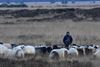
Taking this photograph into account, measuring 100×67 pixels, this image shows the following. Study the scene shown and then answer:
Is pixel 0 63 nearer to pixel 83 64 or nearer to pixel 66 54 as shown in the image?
pixel 83 64

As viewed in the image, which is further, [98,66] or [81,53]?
[81,53]

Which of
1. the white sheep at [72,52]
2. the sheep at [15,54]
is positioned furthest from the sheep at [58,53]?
the sheep at [15,54]

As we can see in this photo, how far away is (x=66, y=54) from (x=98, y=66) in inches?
223

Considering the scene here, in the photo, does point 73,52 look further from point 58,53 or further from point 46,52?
point 46,52

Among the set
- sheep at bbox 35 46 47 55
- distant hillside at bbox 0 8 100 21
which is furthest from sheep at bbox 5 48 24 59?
distant hillside at bbox 0 8 100 21

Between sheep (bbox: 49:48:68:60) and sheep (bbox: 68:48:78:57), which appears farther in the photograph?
sheep (bbox: 68:48:78:57)

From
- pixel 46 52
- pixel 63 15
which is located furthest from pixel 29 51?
pixel 63 15

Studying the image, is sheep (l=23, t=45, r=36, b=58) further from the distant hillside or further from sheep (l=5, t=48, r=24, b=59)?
the distant hillside

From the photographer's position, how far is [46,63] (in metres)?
23.2

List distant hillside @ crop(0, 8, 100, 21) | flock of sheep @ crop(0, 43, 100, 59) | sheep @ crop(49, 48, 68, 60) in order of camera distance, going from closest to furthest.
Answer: sheep @ crop(49, 48, 68, 60)
flock of sheep @ crop(0, 43, 100, 59)
distant hillside @ crop(0, 8, 100, 21)

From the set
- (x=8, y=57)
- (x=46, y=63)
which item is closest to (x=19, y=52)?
(x=8, y=57)

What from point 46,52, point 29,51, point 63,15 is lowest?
point 63,15

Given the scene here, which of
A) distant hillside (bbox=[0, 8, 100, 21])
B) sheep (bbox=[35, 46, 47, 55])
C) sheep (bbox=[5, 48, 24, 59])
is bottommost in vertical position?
distant hillside (bbox=[0, 8, 100, 21])

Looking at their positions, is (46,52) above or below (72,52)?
below
